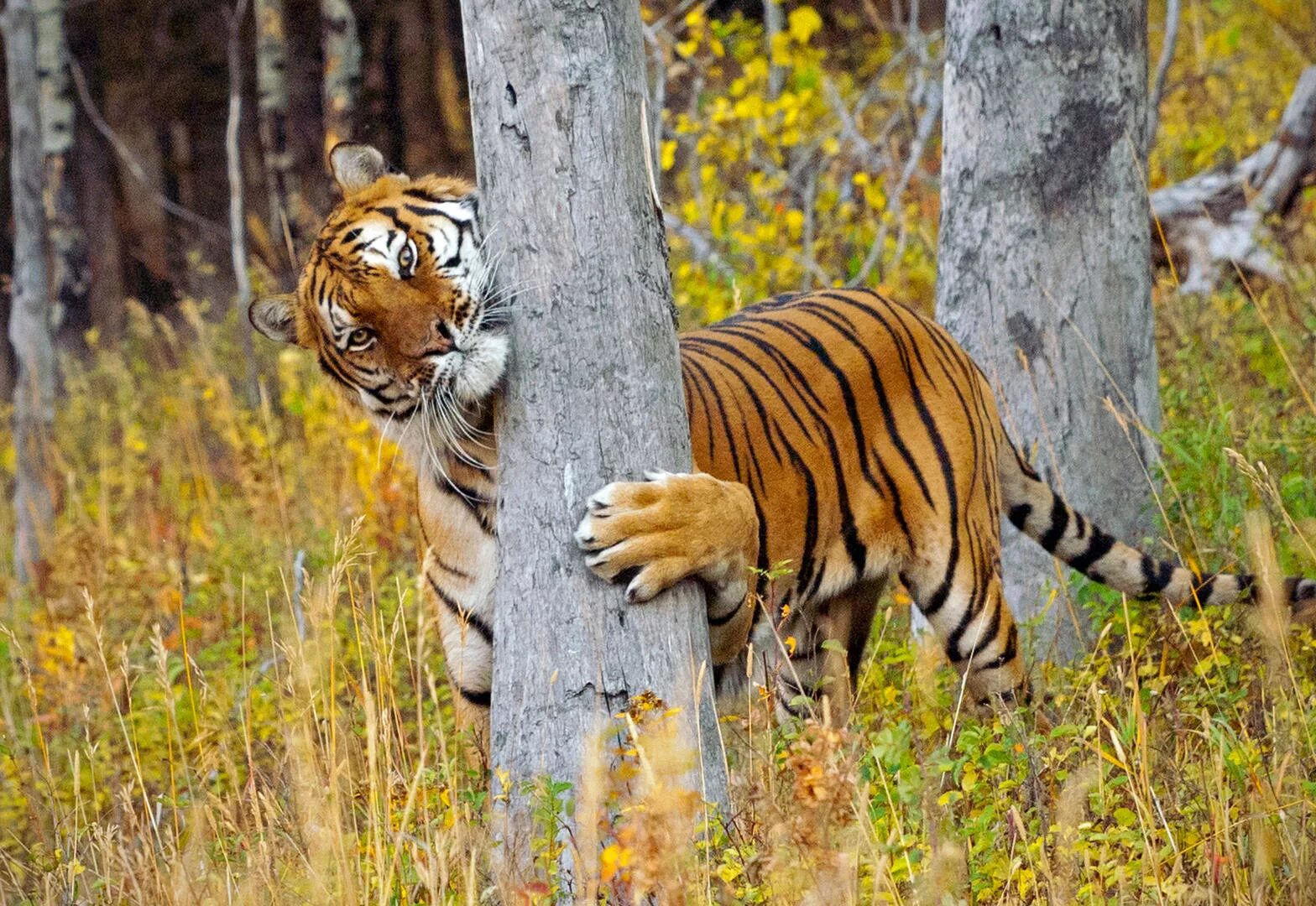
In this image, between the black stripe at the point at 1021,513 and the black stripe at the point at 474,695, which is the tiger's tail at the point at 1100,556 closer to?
the black stripe at the point at 1021,513

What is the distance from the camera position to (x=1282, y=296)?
6.38 meters

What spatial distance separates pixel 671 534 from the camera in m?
2.63

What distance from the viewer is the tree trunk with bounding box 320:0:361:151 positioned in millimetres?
8797

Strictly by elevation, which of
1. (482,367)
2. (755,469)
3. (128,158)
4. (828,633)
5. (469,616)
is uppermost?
(128,158)

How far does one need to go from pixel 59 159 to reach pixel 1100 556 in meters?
9.17

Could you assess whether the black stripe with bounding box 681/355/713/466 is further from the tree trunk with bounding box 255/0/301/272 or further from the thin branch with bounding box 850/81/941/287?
the tree trunk with bounding box 255/0/301/272

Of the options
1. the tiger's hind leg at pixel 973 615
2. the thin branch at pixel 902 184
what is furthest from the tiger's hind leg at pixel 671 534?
the thin branch at pixel 902 184

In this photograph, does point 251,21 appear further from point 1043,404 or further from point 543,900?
point 543,900

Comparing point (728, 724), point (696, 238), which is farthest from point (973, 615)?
point (696, 238)

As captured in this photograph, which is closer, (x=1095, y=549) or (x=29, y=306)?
(x=1095, y=549)

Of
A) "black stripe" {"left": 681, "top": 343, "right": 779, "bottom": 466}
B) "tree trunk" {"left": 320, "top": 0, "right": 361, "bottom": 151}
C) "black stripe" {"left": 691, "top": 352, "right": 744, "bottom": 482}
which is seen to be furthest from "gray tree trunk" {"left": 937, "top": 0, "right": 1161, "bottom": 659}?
"tree trunk" {"left": 320, "top": 0, "right": 361, "bottom": 151}

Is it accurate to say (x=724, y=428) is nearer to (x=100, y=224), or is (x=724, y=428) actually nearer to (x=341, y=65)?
(x=341, y=65)

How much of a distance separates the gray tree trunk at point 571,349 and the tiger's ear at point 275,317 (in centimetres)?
80

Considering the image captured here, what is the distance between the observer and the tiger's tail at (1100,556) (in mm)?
3441
